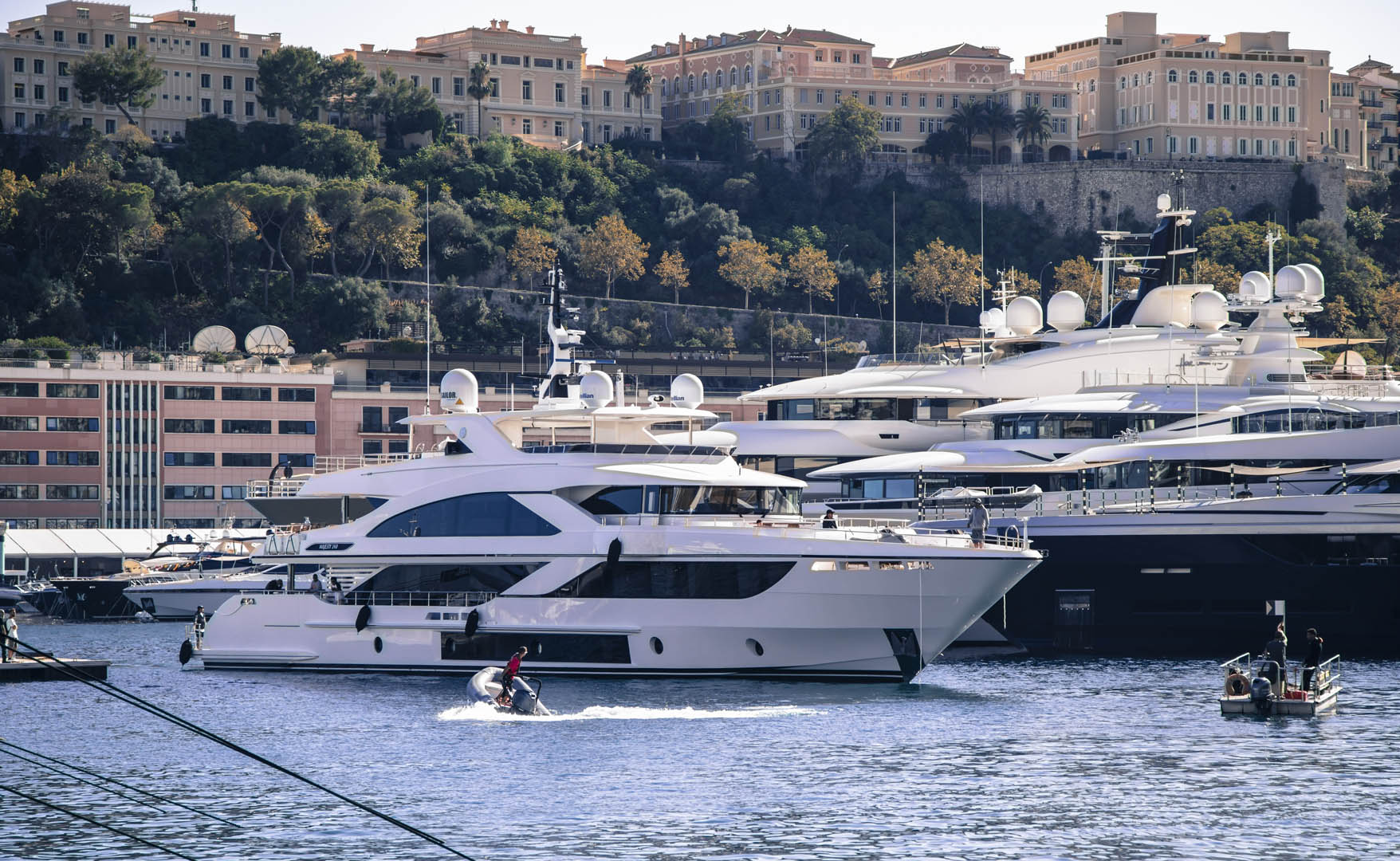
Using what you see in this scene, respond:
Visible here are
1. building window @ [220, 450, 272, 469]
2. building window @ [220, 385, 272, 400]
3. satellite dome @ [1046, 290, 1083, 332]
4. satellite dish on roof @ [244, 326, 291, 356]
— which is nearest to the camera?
satellite dome @ [1046, 290, 1083, 332]

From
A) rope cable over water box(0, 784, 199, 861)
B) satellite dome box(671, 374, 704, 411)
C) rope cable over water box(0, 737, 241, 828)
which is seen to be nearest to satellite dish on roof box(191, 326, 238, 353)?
Result: satellite dome box(671, 374, 704, 411)

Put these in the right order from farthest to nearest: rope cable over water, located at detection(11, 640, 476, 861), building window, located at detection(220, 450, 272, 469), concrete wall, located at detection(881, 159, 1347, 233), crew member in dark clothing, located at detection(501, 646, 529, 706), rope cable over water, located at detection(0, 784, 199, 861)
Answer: concrete wall, located at detection(881, 159, 1347, 233)
building window, located at detection(220, 450, 272, 469)
crew member in dark clothing, located at detection(501, 646, 529, 706)
rope cable over water, located at detection(0, 784, 199, 861)
rope cable over water, located at detection(11, 640, 476, 861)

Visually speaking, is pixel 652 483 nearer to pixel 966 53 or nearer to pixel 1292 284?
pixel 1292 284

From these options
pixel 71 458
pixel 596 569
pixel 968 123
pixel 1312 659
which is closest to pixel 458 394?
pixel 596 569

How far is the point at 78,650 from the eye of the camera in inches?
2099

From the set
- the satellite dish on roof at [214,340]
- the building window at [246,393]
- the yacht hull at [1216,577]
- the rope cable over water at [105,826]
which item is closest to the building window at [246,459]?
the building window at [246,393]

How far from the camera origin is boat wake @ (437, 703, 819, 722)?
34.4m

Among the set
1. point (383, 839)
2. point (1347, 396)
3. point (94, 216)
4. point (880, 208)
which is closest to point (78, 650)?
point (383, 839)

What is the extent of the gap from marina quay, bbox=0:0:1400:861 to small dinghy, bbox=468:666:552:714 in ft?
0.43

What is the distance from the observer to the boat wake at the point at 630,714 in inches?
1356

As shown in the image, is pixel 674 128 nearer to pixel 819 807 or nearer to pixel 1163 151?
pixel 1163 151

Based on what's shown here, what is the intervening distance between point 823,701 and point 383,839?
11.9m

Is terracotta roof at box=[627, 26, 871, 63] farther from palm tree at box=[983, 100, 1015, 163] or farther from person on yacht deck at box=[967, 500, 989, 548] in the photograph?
person on yacht deck at box=[967, 500, 989, 548]

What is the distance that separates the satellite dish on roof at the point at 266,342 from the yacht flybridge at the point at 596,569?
54764 mm
